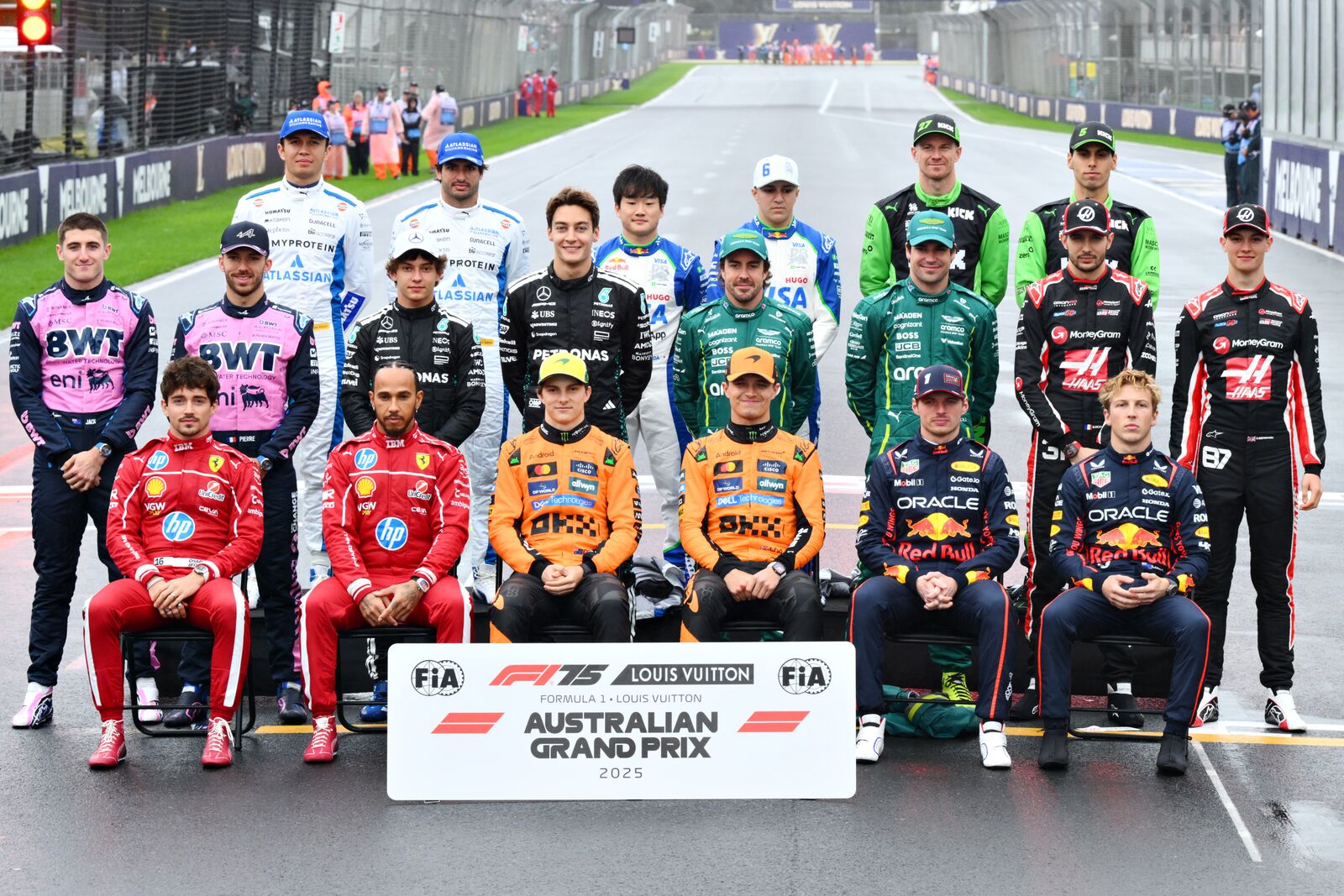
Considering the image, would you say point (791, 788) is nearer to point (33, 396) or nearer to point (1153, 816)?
point (1153, 816)

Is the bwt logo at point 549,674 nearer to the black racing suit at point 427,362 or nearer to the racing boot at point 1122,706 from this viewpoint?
the black racing suit at point 427,362

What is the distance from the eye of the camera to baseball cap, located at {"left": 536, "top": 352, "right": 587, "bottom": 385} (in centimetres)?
802

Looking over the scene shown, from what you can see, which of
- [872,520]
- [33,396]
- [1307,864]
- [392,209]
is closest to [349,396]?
[33,396]

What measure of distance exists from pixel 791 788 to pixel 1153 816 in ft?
4.59

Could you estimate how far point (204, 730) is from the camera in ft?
25.4

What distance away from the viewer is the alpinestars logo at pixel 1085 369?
8398mm

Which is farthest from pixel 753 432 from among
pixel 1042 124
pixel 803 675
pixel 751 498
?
pixel 1042 124

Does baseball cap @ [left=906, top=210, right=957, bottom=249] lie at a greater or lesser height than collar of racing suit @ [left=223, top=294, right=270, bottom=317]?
greater

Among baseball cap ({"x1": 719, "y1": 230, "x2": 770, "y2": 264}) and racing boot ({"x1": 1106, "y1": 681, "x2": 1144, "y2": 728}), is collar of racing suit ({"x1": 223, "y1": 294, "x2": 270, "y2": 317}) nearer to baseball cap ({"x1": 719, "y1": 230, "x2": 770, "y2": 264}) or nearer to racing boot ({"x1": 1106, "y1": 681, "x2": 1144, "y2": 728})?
baseball cap ({"x1": 719, "y1": 230, "x2": 770, "y2": 264})

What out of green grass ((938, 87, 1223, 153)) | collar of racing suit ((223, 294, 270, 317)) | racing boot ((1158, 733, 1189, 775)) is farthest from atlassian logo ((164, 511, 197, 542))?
green grass ((938, 87, 1223, 153))

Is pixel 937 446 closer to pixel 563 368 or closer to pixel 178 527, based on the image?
pixel 563 368

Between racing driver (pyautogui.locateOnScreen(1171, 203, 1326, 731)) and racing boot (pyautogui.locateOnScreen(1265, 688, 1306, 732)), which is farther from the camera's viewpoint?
racing driver (pyautogui.locateOnScreen(1171, 203, 1326, 731))

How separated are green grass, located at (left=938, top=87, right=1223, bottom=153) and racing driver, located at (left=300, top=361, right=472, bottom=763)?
4882 centimetres

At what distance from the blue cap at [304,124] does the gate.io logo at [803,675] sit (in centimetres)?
419
